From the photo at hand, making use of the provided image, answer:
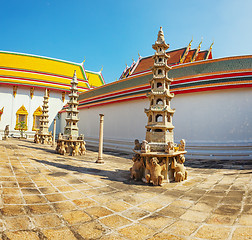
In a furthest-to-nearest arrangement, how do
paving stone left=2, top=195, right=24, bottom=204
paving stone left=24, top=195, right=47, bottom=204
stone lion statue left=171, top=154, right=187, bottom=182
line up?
stone lion statue left=171, top=154, right=187, bottom=182 → paving stone left=24, top=195, right=47, bottom=204 → paving stone left=2, top=195, right=24, bottom=204

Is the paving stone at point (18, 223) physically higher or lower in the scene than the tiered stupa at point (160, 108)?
lower

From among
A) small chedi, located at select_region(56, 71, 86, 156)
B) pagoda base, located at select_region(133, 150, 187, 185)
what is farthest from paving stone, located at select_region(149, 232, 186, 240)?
small chedi, located at select_region(56, 71, 86, 156)

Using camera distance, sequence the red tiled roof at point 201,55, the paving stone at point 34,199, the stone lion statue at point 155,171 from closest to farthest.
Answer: the paving stone at point 34,199 < the stone lion statue at point 155,171 < the red tiled roof at point 201,55

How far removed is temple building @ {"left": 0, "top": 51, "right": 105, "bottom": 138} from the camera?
22.0 metres

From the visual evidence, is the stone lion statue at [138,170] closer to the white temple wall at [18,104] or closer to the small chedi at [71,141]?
the small chedi at [71,141]

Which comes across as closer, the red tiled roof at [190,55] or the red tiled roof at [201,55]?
the red tiled roof at [201,55]

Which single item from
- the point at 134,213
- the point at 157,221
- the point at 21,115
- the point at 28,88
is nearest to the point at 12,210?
the point at 134,213

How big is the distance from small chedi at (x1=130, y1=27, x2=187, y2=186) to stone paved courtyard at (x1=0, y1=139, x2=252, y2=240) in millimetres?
393

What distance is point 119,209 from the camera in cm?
336

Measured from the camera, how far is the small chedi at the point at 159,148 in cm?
527

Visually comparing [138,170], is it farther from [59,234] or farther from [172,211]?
[59,234]

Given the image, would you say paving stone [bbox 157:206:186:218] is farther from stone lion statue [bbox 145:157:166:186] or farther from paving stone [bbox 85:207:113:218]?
stone lion statue [bbox 145:157:166:186]

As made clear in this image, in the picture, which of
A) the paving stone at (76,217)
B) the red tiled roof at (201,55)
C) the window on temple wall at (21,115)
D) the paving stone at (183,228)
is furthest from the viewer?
the window on temple wall at (21,115)

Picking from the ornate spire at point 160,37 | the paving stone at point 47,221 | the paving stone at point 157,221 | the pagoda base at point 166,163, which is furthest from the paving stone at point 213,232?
the ornate spire at point 160,37
